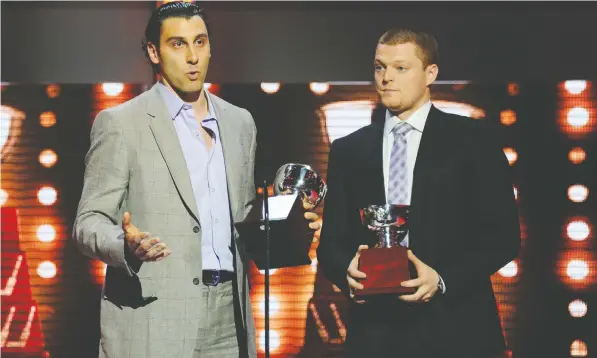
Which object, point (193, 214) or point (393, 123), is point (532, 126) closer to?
point (393, 123)

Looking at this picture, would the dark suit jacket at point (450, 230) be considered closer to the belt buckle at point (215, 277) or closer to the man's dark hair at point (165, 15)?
the belt buckle at point (215, 277)

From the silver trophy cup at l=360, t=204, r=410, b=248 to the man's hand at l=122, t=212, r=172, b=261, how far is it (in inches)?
23.6

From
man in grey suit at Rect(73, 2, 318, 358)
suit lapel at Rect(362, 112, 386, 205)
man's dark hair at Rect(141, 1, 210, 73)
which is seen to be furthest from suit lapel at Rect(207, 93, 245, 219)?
suit lapel at Rect(362, 112, 386, 205)

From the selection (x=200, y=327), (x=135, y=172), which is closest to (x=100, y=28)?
(x=135, y=172)

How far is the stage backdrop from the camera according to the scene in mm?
3912

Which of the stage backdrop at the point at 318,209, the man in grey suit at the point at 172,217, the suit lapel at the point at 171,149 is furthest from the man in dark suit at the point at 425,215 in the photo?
the stage backdrop at the point at 318,209

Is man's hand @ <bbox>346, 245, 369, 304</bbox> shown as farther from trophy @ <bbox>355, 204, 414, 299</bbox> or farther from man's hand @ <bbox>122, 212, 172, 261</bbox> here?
man's hand @ <bbox>122, 212, 172, 261</bbox>

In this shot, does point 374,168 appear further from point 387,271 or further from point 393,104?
point 387,271

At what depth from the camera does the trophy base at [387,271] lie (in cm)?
252

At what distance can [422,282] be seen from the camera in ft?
8.34

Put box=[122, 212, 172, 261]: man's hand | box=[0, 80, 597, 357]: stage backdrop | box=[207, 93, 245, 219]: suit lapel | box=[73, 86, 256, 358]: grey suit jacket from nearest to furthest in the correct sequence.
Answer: box=[122, 212, 172, 261]: man's hand
box=[73, 86, 256, 358]: grey suit jacket
box=[207, 93, 245, 219]: suit lapel
box=[0, 80, 597, 357]: stage backdrop

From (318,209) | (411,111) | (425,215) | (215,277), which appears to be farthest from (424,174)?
(318,209)

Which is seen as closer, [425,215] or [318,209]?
[425,215]

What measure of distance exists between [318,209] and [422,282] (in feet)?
4.82
